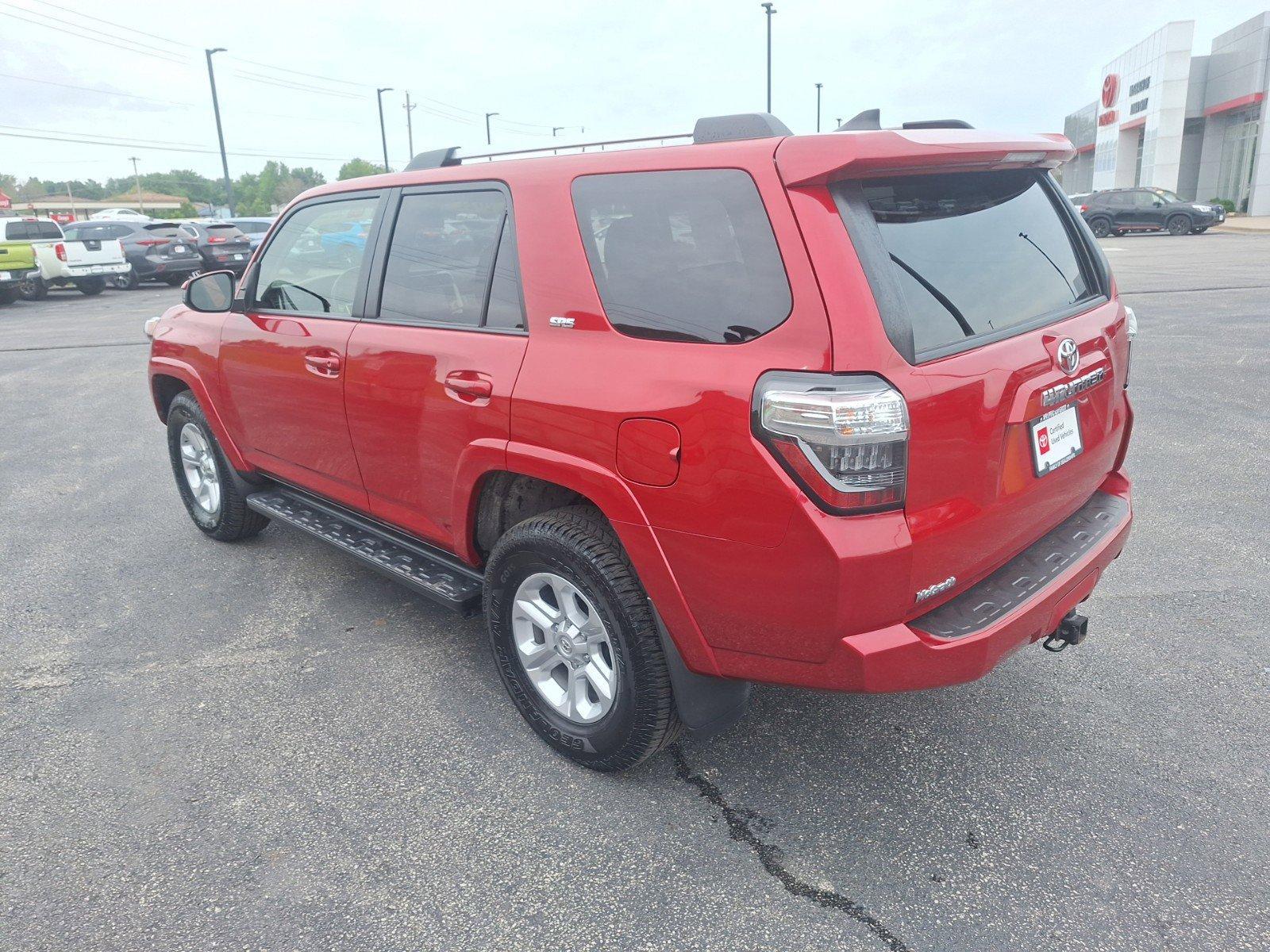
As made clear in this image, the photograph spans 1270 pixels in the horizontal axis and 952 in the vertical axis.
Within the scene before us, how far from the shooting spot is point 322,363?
3643 millimetres

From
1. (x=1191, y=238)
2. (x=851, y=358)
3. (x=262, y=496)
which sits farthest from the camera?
(x=1191, y=238)

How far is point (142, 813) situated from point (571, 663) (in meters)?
1.36

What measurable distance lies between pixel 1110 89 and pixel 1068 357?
5526 centimetres

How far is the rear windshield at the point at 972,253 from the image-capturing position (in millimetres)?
2307

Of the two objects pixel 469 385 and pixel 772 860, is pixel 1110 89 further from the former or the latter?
pixel 772 860

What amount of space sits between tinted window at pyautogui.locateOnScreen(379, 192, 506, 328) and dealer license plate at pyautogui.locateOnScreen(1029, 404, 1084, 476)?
174cm

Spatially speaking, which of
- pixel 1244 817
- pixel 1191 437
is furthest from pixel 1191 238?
pixel 1244 817

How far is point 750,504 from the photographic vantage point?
2.21 meters

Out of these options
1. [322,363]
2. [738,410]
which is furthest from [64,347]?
[738,410]

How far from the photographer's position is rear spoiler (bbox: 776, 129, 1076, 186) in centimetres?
217

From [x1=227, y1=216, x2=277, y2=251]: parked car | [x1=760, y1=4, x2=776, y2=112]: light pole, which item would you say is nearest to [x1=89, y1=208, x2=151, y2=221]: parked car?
[x1=227, y1=216, x2=277, y2=251]: parked car

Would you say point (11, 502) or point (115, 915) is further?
point (11, 502)

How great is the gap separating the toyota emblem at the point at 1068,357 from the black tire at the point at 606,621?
1348 mm

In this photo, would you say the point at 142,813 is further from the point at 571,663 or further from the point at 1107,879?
the point at 1107,879
